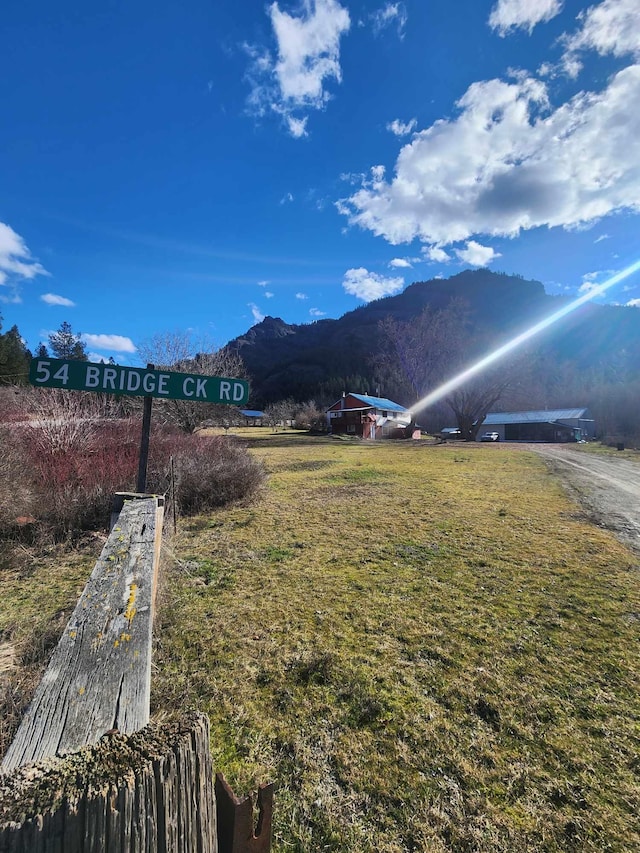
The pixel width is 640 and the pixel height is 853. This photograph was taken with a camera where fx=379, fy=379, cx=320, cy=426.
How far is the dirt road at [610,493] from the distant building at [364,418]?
3004 cm

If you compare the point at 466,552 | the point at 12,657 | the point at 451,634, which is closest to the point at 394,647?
the point at 451,634

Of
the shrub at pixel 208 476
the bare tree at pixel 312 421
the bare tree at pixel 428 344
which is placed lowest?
the shrub at pixel 208 476

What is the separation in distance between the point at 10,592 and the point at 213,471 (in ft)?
13.7

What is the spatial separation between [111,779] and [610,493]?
12.1 meters

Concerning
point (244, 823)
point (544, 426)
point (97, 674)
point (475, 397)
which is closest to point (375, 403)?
point (475, 397)

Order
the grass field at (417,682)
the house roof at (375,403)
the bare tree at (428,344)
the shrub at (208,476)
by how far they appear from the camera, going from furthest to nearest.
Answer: the house roof at (375,403) → the bare tree at (428,344) → the shrub at (208,476) → the grass field at (417,682)

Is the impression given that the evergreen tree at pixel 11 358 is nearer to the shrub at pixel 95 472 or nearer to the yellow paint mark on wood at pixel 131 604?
the shrub at pixel 95 472

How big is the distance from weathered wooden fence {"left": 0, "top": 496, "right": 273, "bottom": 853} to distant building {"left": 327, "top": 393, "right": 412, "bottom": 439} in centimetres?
4301

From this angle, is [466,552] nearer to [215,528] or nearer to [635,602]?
[635,602]

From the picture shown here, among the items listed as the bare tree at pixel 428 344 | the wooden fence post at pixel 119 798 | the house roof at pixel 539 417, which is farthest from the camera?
the house roof at pixel 539 417

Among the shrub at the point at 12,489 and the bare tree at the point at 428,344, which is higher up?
the bare tree at the point at 428,344

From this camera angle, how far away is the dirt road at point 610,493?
6801mm

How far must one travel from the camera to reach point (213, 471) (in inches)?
319

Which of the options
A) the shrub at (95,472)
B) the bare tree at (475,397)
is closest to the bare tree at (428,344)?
the bare tree at (475,397)
